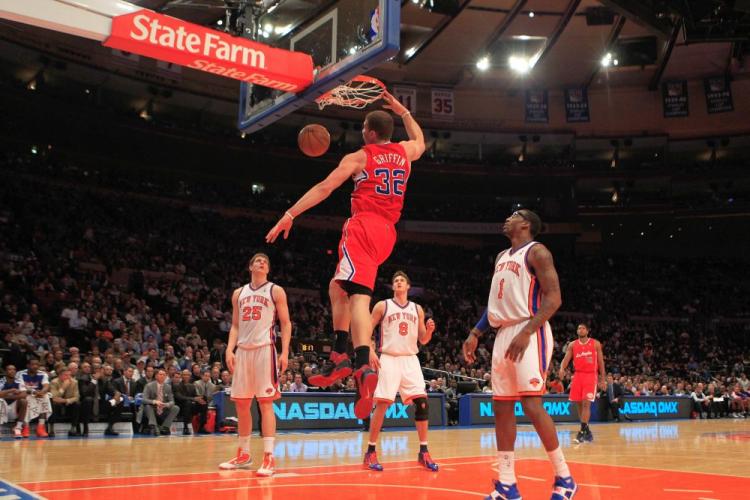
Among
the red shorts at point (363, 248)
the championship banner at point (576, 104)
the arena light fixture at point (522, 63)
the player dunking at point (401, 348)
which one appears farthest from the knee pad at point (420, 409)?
the championship banner at point (576, 104)

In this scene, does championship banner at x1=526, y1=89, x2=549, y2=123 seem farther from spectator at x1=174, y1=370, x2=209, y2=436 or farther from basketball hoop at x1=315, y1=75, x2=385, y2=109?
basketball hoop at x1=315, y1=75, x2=385, y2=109

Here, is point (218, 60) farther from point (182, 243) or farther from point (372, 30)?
point (182, 243)

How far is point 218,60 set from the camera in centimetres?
878

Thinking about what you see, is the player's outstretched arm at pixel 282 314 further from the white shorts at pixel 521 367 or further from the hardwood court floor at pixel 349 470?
the white shorts at pixel 521 367

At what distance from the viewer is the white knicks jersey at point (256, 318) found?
7.66m

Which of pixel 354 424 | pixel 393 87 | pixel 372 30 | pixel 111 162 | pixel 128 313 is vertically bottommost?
pixel 354 424

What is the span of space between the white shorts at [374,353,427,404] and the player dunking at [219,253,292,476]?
1332 millimetres

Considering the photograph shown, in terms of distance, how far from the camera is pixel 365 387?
192 inches

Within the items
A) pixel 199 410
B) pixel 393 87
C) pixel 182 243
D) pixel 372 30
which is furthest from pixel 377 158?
pixel 393 87

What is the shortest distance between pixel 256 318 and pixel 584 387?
7157 millimetres

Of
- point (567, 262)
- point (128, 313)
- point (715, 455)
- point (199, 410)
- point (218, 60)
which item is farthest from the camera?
point (567, 262)

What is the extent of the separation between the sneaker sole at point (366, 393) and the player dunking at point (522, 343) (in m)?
0.93

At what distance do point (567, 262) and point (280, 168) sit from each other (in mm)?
15978

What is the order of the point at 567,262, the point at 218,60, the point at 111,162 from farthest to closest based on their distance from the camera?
the point at 567,262 → the point at 111,162 → the point at 218,60
